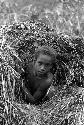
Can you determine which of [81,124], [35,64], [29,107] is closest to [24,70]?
[35,64]

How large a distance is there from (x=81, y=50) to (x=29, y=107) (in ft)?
2.87

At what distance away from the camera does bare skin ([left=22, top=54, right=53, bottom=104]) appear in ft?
9.98

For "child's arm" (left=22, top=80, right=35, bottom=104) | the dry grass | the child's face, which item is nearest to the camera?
the dry grass

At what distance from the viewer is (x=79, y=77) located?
3340 mm

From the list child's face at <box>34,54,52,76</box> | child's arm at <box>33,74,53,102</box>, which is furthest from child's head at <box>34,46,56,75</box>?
child's arm at <box>33,74,53,102</box>

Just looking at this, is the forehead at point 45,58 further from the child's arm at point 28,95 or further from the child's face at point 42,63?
the child's arm at point 28,95

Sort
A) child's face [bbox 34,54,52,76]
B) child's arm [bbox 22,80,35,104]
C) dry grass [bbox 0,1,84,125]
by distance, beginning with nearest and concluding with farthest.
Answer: dry grass [bbox 0,1,84,125]
child's face [bbox 34,54,52,76]
child's arm [bbox 22,80,35,104]

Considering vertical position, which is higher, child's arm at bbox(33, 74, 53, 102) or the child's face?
the child's face

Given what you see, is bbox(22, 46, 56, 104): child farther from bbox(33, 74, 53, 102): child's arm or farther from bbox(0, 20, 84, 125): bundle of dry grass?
bbox(0, 20, 84, 125): bundle of dry grass

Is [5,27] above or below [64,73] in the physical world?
above

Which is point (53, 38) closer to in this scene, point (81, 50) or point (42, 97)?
point (81, 50)

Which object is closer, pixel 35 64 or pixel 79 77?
pixel 35 64

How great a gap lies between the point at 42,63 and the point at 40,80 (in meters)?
0.22

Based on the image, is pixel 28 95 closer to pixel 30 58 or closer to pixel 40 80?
pixel 40 80
